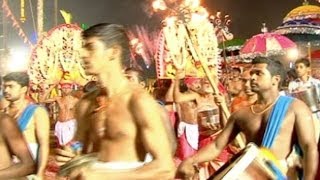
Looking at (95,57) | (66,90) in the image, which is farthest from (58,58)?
(95,57)

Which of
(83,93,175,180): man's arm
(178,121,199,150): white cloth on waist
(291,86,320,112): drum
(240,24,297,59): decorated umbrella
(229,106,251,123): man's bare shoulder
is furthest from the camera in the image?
(240,24,297,59): decorated umbrella

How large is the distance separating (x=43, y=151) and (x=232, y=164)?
2373 mm

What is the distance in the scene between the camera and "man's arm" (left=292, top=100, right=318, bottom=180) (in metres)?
4.52

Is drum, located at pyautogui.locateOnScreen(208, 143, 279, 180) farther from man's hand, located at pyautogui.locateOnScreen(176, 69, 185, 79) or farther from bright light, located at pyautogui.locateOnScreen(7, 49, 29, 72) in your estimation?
bright light, located at pyautogui.locateOnScreen(7, 49, 29, 72)

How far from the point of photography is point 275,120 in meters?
4.62

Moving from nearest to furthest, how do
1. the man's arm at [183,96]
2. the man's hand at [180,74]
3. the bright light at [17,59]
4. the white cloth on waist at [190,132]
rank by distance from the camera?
the white cloth on waist at [190,132] → the man's arm at [183,96] → the man's hand at [180,74] → the bright light at [17,59]

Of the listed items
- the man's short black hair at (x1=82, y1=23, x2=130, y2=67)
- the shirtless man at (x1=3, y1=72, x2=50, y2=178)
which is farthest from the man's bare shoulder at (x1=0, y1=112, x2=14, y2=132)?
the shirtless man at (x1=3, y1=72, x2=50, y2=178)

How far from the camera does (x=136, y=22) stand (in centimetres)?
3055

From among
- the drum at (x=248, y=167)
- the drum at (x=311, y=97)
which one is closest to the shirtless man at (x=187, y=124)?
the drum at (x=311, y=97)

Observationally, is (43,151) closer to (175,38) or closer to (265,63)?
(265,63)

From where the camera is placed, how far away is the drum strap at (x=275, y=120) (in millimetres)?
4574

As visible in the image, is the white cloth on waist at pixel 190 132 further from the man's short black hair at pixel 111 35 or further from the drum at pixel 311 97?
the man's short black hair at pixel 111 35

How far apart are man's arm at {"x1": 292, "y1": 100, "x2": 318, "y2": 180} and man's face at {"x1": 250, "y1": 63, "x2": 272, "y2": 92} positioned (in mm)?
317

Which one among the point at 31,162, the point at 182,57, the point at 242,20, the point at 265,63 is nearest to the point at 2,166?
the point at 31,162
